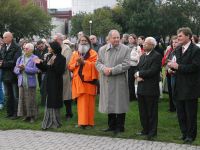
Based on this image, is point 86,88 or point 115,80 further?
point 86,88

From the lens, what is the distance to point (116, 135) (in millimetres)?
9398

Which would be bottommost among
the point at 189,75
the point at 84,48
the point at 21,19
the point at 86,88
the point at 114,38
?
the point at 86,88

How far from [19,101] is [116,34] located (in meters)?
3.15

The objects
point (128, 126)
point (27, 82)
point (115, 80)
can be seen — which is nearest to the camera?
point (115, 80)

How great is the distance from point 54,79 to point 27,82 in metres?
1.07

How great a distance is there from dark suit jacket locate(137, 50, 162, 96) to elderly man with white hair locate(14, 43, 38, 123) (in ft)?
9.67

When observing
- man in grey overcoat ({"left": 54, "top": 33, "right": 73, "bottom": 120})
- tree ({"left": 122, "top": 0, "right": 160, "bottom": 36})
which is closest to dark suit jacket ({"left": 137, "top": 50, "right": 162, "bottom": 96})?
man in grey overcoat ({"left": 54, "top": 33, "right": 73, "bottom": 120})

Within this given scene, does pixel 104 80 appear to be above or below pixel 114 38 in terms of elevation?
below

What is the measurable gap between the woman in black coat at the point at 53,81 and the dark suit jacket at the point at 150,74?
197 cm

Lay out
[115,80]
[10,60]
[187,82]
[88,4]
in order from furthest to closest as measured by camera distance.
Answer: [88,4] → [10,60] → [115,80] → [187,82]

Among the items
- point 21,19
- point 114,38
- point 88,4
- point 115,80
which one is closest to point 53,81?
point 115,80

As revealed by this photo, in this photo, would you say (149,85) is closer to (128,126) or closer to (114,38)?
(114,38)

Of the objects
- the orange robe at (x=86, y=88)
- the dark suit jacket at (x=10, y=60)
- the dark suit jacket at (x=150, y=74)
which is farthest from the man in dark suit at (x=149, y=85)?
the dark suit jacket at (x=10, y=60)

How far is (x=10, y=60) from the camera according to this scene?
37.1 feet
